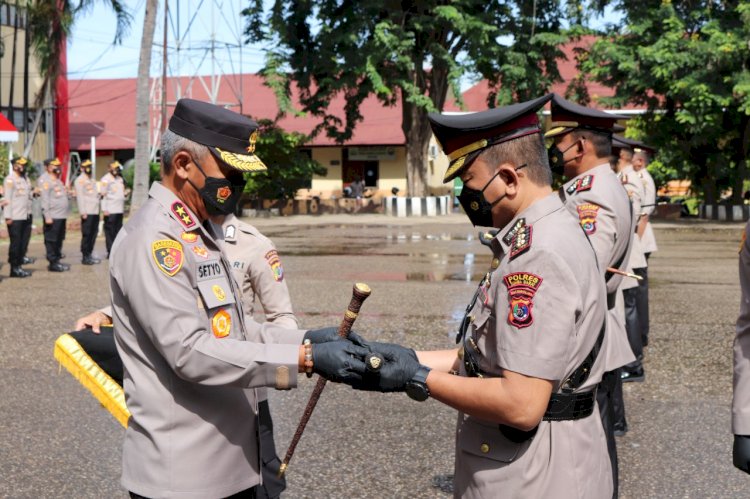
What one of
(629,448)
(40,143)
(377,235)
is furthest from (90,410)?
(40,143)

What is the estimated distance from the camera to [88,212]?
1666cm

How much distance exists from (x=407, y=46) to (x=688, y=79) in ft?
30.9

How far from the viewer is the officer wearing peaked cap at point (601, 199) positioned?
4.46 m

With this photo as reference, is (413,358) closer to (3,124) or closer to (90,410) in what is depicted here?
(90,410)

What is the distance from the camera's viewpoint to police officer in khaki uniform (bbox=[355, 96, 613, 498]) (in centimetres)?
238

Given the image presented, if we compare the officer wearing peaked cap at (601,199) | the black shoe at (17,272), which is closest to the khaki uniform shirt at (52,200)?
the black shoe at (17,272)

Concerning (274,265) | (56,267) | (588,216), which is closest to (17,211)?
(56,267)

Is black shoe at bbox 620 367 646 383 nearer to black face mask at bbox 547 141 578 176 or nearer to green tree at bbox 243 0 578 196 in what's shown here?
black face mask at bbox 547 141 578 176

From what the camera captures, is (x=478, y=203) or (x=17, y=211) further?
→ (x=17, y=211)

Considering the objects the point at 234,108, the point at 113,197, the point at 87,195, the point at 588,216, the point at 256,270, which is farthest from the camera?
the point at 234,108

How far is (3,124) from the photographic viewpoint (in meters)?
13.1

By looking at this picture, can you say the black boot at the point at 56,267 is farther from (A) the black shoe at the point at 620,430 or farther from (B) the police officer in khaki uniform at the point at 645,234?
(A) the black shoe at the point at 620,430

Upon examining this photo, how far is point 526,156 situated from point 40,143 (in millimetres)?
37208

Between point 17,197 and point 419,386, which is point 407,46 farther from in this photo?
point 419,386
